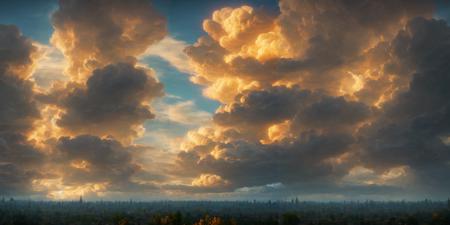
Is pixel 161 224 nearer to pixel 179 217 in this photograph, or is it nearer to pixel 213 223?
pixel 179 217

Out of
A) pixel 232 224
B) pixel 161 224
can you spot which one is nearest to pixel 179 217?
pixel 161 224

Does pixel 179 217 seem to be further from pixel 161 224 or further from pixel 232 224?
pixel 232 224

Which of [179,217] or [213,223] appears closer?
[213,223]

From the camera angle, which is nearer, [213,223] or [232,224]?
[213,223]

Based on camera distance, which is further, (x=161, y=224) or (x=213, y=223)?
(x=161, y=224)
